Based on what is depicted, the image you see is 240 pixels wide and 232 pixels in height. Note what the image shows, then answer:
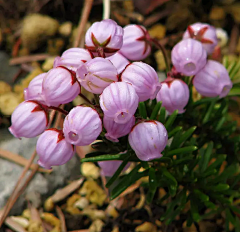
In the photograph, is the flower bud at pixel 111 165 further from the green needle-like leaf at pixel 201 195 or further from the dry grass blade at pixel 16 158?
the dry grass blade at pixel 16 158

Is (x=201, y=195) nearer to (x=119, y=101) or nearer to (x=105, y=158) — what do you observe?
(x=105, y=158)

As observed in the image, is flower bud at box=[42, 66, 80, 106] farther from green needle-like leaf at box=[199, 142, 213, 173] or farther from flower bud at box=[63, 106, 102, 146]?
green needle-like leaf at box=[199, 142, 213, 173]

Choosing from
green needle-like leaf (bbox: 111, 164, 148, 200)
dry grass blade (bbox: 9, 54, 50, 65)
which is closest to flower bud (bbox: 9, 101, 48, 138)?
green needle-like leaf (bbox: 111, 164, 148, 200)

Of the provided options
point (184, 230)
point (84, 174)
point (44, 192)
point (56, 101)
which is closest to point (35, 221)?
point (44, 192)

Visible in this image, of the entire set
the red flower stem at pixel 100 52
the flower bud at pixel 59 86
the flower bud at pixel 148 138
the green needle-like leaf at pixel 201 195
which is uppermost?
the red flower stem at pixel 100 52

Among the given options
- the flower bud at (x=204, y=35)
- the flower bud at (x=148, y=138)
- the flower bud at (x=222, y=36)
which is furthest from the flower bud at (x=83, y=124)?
the flower bud at (x=222, y=36)

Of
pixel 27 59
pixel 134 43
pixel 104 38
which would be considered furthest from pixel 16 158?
pixel 104 38
